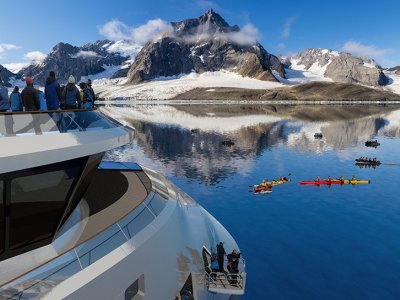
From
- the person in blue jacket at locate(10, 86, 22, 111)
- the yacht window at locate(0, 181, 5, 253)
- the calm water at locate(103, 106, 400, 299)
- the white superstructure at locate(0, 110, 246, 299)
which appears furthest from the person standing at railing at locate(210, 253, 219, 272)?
the person in blue jacket at locate(10, 86, 22, 111)

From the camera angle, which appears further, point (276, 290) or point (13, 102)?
point (276, 290)

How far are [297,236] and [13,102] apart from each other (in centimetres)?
2779

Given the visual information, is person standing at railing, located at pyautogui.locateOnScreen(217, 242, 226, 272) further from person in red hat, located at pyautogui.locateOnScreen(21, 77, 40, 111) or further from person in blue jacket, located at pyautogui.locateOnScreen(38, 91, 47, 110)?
person in red hat, located at pyautogui.locateOnScreen(21, 77, 40, 111)

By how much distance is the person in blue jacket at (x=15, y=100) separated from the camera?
1226 cm

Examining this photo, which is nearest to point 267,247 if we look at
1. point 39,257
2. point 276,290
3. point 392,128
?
point 276,290

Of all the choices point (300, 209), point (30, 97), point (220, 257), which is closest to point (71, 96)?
point (30, 97)

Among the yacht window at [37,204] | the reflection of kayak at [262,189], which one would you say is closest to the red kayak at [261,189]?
the reflection of kayak at [262,189]

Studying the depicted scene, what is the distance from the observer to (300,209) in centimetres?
4128

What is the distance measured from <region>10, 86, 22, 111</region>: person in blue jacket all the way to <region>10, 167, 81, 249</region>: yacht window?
158 inches

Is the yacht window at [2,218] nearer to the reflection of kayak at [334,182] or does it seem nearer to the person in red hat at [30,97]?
the person in red hat at [30,97]

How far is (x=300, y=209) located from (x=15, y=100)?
35763 mm

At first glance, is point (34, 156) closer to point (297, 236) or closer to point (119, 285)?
point (119, 285)

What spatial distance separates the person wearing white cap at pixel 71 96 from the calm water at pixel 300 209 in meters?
16.6

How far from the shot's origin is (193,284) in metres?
17.0
